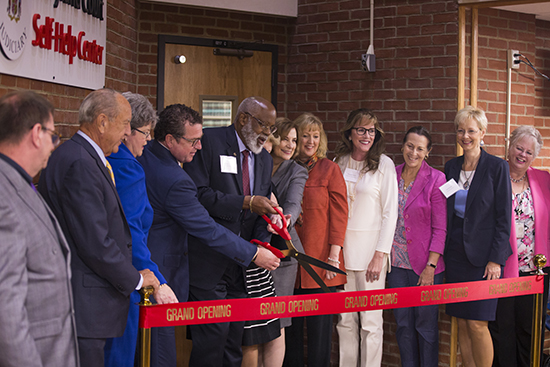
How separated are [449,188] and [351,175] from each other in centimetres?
63

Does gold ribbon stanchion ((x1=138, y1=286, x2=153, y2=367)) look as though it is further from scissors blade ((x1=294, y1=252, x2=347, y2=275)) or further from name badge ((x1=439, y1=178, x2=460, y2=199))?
name badge ((x1=439, y1=178, x2=460, y2=199))

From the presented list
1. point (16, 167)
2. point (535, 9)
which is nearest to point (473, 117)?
point (535, 9)

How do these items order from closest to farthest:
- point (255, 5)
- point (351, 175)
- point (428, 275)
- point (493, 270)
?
1. point (493, 270)
2. point (428, 275)
3. point (351, 175)
4. point (255, 5)

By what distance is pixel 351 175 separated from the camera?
360cm

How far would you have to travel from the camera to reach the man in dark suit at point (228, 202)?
2656mm

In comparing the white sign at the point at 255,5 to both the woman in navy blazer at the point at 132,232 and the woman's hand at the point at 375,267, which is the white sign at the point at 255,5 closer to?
the woman's hand at the point at 375,267

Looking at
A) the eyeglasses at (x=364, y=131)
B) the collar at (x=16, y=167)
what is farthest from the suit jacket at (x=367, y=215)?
the collar at (x=16, y=167)

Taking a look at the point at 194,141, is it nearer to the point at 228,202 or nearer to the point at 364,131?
the point at 228,202

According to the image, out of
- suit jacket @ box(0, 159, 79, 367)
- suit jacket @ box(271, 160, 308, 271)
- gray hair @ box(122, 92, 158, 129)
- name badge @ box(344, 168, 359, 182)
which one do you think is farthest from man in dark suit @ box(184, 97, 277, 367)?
suit jacket @ box(0, 159, 79, 367)

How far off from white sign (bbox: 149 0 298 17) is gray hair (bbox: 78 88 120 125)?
2.51 metres

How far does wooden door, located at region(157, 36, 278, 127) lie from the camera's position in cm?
439

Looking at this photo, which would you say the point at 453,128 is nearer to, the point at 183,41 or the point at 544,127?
the point at 544,127

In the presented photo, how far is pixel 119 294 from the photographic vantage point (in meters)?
1.93

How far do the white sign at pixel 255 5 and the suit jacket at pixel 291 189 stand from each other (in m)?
1.71
